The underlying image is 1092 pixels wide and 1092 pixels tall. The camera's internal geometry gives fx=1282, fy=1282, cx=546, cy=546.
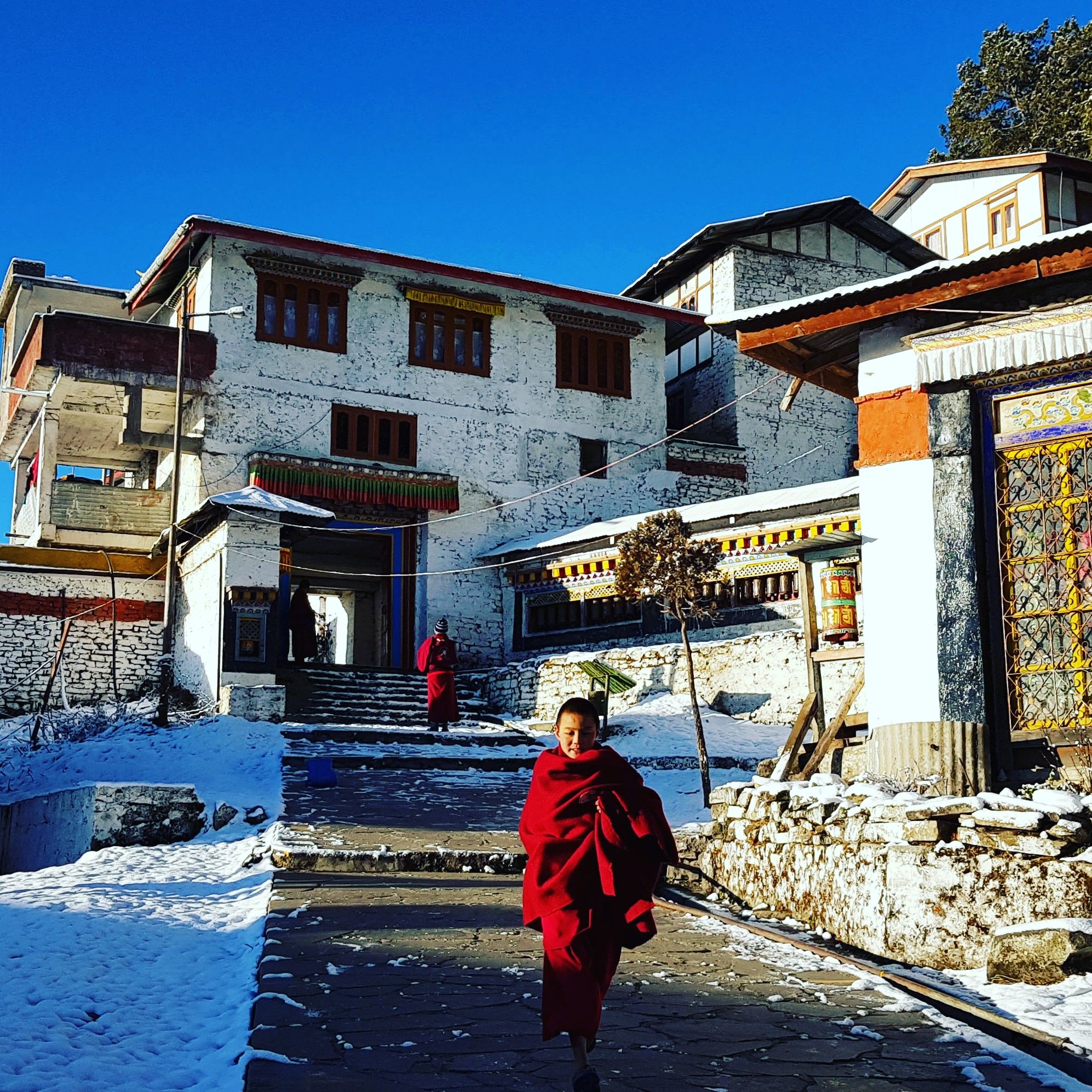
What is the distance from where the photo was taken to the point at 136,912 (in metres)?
7.73

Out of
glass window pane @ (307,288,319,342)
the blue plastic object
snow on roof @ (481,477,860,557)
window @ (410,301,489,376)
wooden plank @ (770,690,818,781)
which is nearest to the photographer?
wooden plank @ (770,690,818,781)

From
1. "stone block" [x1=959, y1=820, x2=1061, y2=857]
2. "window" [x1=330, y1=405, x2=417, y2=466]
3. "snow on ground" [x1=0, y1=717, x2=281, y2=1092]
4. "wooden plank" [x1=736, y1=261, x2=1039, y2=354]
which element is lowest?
"snow on ground" [x1=0, y1=717, x2=281, y2=1092]

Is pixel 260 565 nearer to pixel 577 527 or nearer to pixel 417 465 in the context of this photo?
pixel 417 465

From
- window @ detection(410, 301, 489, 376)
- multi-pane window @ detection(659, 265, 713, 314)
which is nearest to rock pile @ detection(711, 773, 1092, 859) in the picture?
window @ detection(410, 301, 489, 376)

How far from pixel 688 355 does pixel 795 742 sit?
64.5 ft

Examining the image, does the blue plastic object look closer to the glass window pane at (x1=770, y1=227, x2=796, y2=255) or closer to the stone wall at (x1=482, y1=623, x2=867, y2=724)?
the stone wall at (x1=482, y1=623, x2=867, y2=724)

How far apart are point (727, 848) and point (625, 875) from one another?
16.1 feet

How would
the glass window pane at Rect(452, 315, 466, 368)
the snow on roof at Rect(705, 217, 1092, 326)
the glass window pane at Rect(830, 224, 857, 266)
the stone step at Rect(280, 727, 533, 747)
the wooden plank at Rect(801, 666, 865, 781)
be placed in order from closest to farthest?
the snow on roof at Rect(705, 217, 1092, 326) < the wooden plank at Rect(801, 666, 865, 781) < the stone step at Rect(280, 727, 533, 747) < the glass window pane at Rect(452, 315, 466, 368) < the glass window pane at Rect(830, 224, 857, 266)

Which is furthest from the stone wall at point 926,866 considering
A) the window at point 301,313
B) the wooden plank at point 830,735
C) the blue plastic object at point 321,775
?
the window at point 301,313

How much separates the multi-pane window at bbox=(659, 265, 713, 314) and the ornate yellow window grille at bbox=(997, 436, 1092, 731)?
19.0m

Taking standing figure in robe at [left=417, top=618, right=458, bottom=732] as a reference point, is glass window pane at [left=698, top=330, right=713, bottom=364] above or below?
above

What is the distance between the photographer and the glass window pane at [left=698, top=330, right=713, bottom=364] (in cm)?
2792

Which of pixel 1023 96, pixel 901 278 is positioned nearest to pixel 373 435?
pixel 901 278

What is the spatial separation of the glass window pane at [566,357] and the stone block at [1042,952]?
65.1 ft
